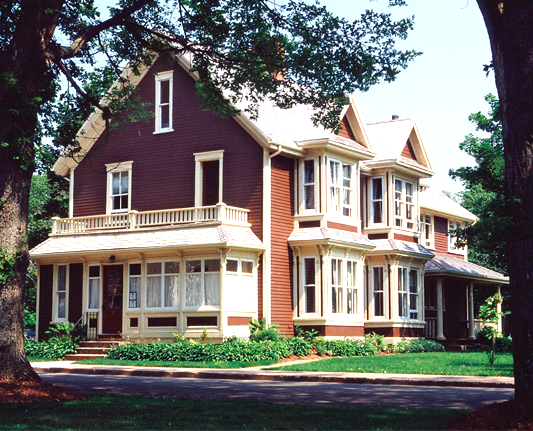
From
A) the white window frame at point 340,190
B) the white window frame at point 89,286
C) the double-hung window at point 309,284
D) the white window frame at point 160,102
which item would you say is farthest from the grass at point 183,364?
the white window frame at point 160,102

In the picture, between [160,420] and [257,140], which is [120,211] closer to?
[257,140]

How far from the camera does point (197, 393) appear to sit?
53.8 feet

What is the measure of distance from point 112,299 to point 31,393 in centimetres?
1867

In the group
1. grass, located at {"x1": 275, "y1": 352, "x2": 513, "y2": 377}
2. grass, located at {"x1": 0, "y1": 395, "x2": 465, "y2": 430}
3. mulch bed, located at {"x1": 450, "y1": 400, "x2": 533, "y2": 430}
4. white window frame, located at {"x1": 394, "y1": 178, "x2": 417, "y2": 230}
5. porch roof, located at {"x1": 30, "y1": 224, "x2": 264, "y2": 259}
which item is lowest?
grass, located at {"x1": 275, "y1": 352, "x2": 513, "y2": 377}

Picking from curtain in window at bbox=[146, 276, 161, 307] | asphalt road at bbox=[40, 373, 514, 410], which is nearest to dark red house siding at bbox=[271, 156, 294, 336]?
curtain in window at bbox=[146, 276, 161, 307]

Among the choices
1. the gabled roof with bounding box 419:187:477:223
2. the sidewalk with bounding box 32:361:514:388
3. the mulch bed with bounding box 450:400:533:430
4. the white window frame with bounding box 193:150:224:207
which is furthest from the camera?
the gabled roof with bounding box 419:187:477:223

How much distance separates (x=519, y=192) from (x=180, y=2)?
1092 centimetres

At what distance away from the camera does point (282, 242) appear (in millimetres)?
31359

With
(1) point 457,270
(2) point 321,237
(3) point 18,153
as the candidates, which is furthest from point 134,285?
(3) point 18,153

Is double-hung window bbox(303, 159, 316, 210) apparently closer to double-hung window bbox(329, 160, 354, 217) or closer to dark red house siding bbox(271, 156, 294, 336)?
dark red house siding bbox(271, 156, 294, 336)

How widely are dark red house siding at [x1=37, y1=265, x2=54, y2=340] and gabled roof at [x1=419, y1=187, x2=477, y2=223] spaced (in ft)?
59.5

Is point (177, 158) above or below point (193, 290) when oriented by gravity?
above

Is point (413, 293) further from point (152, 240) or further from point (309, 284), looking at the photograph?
point (152, 240)

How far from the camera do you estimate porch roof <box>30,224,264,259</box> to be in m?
29.2
